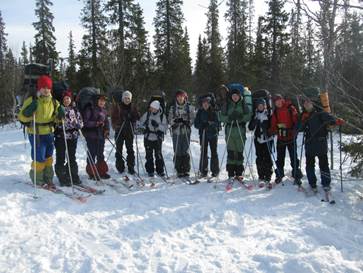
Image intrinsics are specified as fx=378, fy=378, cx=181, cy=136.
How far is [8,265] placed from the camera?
4.62 meters

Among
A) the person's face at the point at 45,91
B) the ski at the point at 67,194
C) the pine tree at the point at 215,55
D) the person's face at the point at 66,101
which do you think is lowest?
the ski at the point at 67,194

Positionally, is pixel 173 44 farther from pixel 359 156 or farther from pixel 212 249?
pixel 212 249

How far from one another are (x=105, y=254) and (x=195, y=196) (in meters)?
3.13

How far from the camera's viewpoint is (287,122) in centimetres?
851

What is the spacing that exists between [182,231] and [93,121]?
13.0 feet

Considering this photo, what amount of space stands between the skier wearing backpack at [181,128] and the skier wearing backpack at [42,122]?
2.84 metres

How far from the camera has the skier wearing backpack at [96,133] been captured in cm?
879

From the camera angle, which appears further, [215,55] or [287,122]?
[215,55]

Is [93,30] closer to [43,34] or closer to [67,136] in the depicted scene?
[43,34]

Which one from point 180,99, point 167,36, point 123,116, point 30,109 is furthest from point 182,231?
point 167,36

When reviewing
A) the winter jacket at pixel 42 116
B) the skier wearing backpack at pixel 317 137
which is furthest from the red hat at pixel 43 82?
the skier wearing backpack at pixel 317 137

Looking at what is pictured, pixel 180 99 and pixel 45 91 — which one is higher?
pixel 45 91

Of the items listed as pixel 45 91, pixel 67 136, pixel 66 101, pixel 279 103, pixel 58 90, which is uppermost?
pixel 58 90

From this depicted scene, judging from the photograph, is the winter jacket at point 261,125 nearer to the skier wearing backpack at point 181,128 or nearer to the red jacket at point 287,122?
the red jacket at point 287,122
